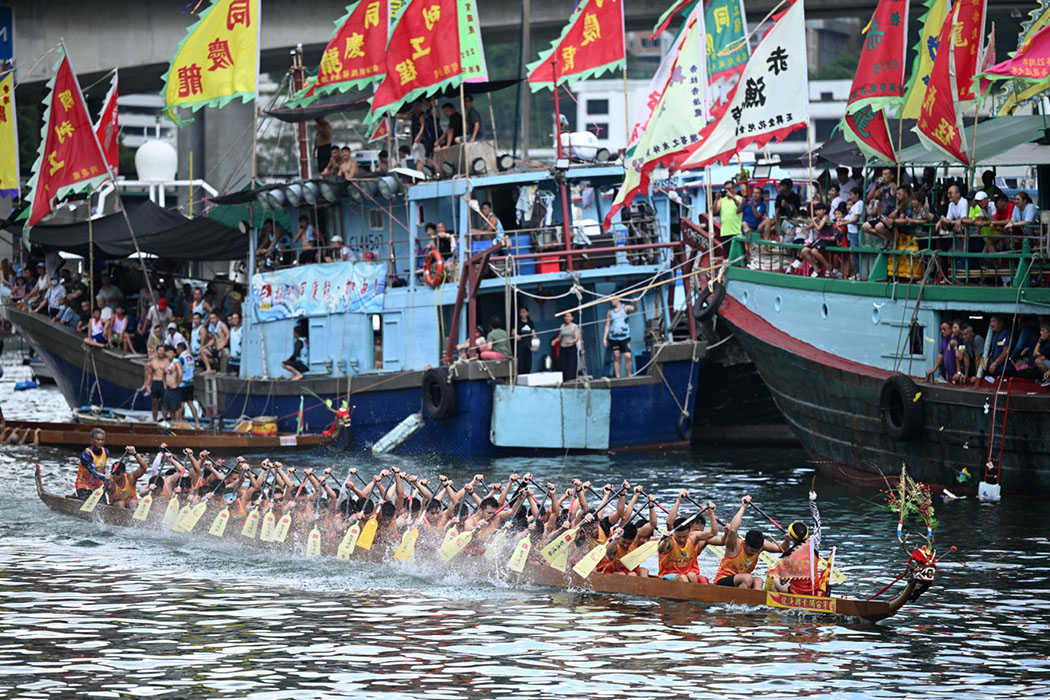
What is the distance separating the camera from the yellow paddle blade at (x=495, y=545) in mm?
24469

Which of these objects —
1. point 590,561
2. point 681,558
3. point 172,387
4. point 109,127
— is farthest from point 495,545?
point 109,127

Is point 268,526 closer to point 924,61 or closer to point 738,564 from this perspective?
point 738,564

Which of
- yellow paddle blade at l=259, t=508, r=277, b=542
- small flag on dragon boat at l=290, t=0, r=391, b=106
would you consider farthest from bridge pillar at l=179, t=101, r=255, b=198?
yellow paddle blade at l=259, t=508, r=277, b=542

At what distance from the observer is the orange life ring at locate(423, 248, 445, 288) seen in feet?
117

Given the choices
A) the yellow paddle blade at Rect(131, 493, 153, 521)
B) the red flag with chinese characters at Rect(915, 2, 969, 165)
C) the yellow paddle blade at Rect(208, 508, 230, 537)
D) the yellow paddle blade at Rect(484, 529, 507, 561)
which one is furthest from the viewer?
the yellow paddle blade at Rect(131, 493, 153, 521)

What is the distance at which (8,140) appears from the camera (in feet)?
121

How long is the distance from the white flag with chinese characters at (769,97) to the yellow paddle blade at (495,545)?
10.3m

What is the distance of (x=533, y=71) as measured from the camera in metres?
34.9

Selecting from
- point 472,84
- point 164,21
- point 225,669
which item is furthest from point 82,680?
point 164,21

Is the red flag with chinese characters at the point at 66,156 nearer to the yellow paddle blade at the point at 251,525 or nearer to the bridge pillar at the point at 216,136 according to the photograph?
the yellow paddle blade at the point at 251,525

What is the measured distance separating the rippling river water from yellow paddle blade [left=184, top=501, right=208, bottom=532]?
12.8 inches

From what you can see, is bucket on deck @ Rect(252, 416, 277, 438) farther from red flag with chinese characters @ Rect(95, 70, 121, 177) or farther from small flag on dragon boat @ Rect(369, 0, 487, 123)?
small flag on dragon boat @ Rect(369, 0, 487, 123)

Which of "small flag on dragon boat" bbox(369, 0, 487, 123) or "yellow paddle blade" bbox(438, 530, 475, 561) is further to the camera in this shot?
"small flag on dragon boat" bbox(369, 0, 487, 123)

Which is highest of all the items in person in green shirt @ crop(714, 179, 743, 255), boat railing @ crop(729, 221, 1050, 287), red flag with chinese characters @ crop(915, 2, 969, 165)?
red flag with chinese characters @ crop(915, 2, 969, 165)
